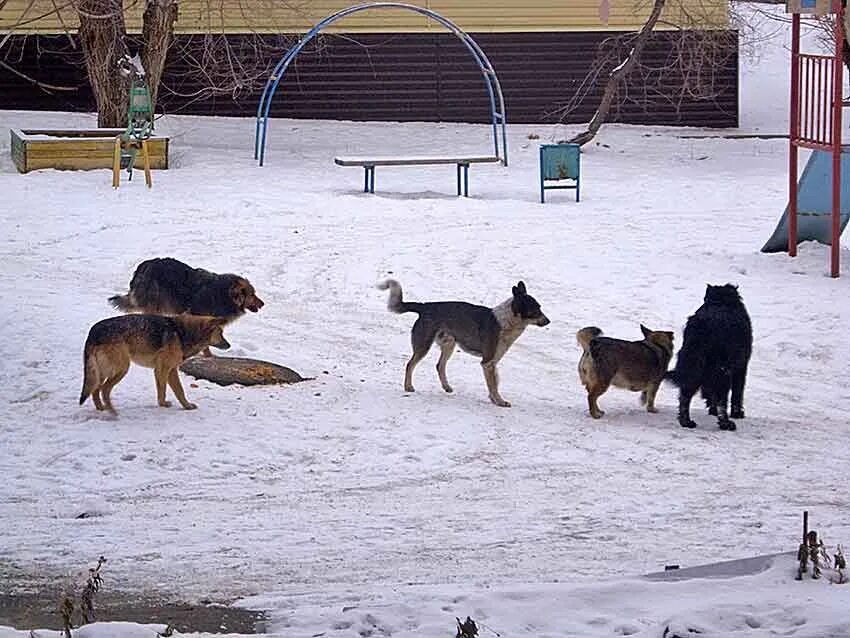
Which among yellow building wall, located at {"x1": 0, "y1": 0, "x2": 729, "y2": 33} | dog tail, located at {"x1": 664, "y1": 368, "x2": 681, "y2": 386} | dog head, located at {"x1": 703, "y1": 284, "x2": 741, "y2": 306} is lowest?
dog tail, located at {"x1": 664, "y1": 368, "x2": 681, "y2": 386}

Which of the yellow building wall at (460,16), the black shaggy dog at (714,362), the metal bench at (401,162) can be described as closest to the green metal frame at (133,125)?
the metal bench at (401,162)

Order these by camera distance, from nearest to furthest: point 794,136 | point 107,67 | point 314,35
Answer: point 794,136, point 107,67, point 314,35

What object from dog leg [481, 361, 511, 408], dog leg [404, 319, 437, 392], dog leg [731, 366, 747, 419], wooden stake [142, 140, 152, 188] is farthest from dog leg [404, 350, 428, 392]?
wooden stake [142, 140, 152, 188]

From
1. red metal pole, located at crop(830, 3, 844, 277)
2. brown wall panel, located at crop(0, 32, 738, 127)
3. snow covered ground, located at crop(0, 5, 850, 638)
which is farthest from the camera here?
brown wall panel, located at crop(0, 32, 738, 127)

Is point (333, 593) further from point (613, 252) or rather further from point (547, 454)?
point (613, 252)

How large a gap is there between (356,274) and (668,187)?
7.85m

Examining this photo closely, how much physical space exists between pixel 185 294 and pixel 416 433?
8.00ft

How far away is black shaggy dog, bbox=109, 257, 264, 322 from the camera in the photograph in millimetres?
11023

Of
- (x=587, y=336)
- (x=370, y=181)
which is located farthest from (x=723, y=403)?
(x=370, y=181)

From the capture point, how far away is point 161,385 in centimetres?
992

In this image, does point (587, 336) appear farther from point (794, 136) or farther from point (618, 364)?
point (794, 136)

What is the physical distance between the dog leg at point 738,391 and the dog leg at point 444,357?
6.77 ft

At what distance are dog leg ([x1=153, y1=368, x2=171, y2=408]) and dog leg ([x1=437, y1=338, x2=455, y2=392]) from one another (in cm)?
208

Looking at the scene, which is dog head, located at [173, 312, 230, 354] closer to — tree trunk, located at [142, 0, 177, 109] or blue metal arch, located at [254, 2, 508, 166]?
blue metal arch, located at [254, 2, 508, 166]
